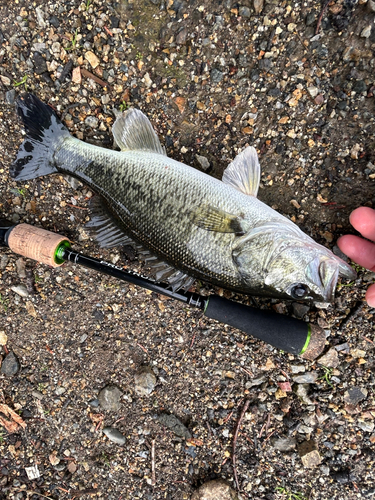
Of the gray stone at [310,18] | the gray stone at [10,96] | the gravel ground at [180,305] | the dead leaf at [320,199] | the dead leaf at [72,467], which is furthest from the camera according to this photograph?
the dead leaf at [72,467]

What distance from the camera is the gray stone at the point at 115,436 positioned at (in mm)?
3131

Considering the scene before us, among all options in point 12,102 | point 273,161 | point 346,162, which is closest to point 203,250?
point 273,161

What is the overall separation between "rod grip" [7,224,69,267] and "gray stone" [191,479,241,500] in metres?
2.50

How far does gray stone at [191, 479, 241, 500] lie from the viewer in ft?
9.57

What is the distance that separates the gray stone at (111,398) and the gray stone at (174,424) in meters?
0.46

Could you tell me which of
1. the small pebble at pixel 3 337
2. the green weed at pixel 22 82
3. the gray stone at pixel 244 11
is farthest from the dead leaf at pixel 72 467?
the gray stone at pixel 244 11

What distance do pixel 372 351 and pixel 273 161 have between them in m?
1.93

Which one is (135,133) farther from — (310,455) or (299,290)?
(310,455)

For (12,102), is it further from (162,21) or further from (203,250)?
(203,250)

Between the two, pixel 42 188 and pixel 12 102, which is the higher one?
pixel 12 102

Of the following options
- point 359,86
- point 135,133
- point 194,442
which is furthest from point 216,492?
point 359,86

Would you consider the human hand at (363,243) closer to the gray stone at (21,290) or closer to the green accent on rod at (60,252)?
the green accent on rod at (60,252)

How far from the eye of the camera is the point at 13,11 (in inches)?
113

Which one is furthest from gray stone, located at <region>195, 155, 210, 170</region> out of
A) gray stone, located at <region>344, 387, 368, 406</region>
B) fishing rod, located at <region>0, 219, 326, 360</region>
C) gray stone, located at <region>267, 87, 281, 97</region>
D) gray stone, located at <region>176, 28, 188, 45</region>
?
gray stone, located at <region>344, 387, 368, 406</region>
